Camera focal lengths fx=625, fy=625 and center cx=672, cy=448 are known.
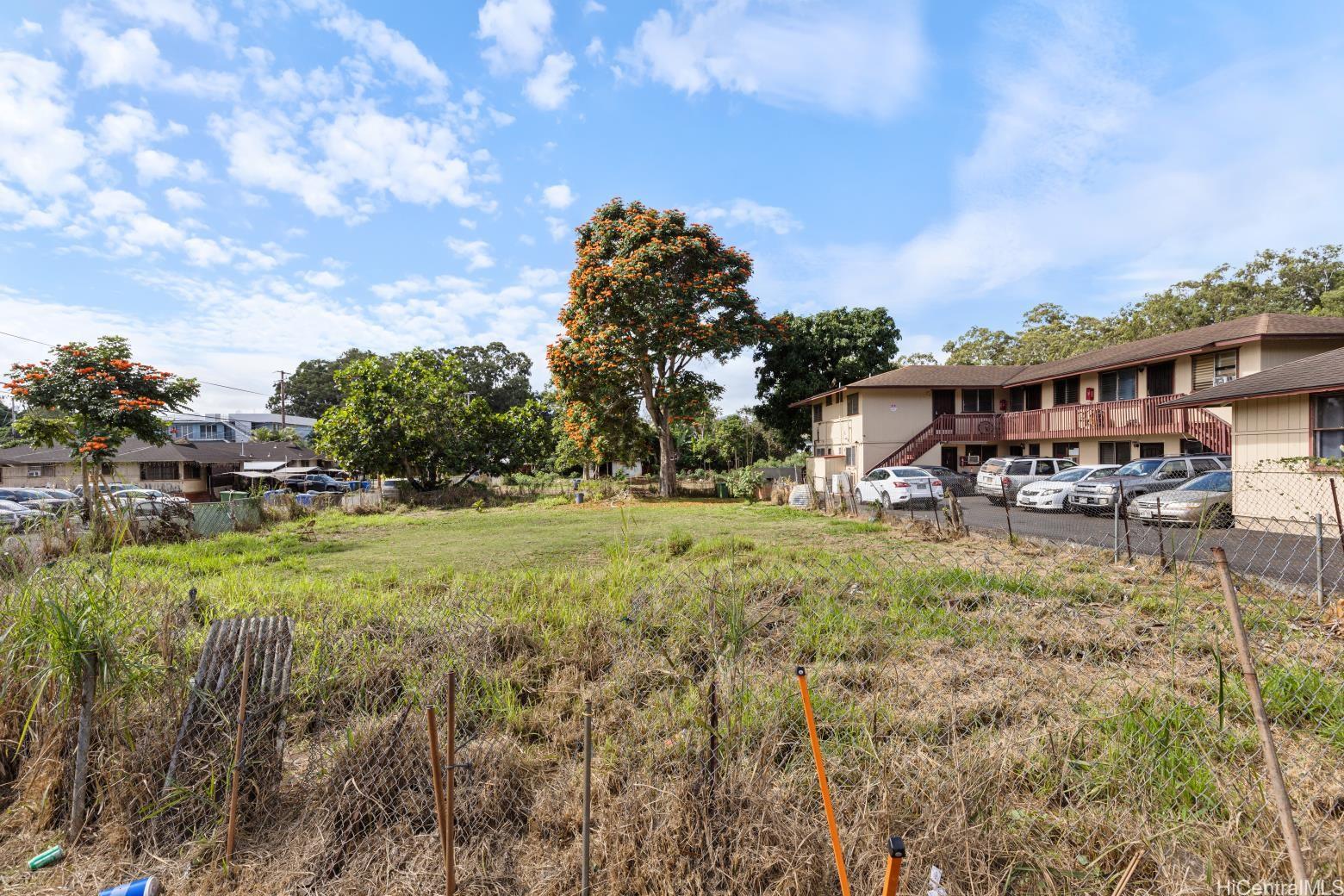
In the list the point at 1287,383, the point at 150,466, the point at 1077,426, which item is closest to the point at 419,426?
the point at 150,466

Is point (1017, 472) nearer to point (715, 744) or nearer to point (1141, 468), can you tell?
point (1141, 468)

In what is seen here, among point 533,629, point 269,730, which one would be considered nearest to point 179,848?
point 269,730

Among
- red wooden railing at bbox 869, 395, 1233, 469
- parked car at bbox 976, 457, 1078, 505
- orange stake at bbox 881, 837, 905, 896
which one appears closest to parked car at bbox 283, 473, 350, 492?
red wooden railing at bbox 869, 395, 1233, 469

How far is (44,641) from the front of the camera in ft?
12.0

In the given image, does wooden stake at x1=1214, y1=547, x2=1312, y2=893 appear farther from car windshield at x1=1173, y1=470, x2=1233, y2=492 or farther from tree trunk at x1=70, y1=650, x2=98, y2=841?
car windshield at x1=1173, y1=470, x2=1233, y2=492

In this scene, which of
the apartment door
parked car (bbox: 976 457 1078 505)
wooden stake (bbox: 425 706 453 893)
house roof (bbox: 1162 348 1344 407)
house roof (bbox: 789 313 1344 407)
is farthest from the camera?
the apartment door

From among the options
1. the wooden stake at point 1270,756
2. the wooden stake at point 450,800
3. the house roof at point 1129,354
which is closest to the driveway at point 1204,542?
the wooden stake at point 1270,756

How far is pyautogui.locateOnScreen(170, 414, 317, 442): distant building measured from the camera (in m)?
56.0

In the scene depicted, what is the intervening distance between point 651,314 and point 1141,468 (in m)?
16.2

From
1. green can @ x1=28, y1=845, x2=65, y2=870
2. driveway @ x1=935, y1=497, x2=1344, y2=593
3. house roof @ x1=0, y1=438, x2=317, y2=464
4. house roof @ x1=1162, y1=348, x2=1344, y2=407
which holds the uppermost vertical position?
house roof @ x1=1162, y1=348, x2=1344, y2=407

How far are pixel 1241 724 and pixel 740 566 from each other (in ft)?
15.0

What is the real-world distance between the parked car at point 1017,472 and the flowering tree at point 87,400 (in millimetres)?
24457

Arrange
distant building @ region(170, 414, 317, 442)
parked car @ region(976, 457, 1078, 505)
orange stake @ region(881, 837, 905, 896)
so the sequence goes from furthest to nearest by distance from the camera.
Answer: distant building @ region(170, 414, 317, 442) → parked car @ region(976, 457, 1078, 505) → orange stake @ region(881, 837, 905, 896)

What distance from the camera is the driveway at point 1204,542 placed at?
7086 mm
